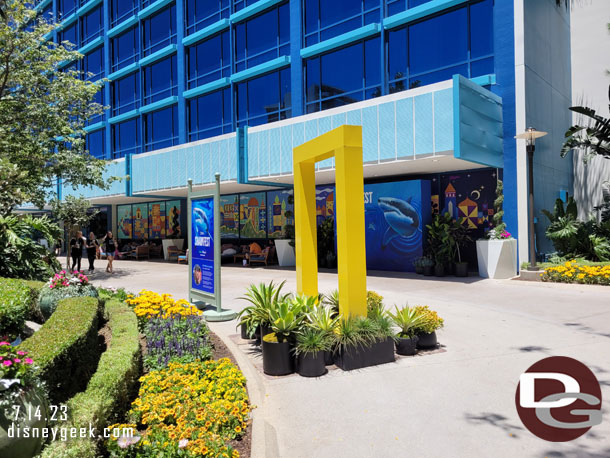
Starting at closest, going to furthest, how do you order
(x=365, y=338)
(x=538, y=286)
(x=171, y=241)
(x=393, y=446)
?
(x=393, y=446) < (x=365, y=338) < (x=538, y=286) < (x=171, y=241)

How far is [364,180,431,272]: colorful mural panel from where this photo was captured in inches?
671

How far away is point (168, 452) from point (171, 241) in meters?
25.4

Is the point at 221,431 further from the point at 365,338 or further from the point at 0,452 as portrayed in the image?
the point at 365,338

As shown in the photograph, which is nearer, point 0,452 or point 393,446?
point 0,452

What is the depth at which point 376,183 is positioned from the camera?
60.2 feet

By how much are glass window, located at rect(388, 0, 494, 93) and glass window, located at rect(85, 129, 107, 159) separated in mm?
24213

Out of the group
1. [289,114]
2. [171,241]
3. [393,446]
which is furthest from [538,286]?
[171,241]

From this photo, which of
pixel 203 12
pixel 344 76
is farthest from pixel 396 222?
pixel 203 12

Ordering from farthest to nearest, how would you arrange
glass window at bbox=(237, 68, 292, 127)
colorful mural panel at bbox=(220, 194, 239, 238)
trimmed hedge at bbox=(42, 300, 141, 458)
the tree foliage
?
colorful mural panel at bbox=(220, 194, 239, 238), glass window at bbox=(237, 68, 292, 127), the tree foliage, trimmed hedge at bbox=(42, 300, 141, 458)

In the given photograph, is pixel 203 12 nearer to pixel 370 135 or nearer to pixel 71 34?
pixel 370 135

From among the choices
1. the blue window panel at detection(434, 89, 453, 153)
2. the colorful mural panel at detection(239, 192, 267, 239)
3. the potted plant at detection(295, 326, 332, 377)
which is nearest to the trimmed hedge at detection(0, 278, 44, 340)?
the potted plant at detection(295, 326, 332, 377)

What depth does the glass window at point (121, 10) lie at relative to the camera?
3080cm

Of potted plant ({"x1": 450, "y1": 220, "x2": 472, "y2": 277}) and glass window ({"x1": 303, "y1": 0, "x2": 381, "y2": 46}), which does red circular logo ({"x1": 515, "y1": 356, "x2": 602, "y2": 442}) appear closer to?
potted plant ({"x1": 450, "y1": 220, "x2": 472, "y2": 277})

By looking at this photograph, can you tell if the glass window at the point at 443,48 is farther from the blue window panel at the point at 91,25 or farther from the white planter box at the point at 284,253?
the blue window panel at the point at 91,25
